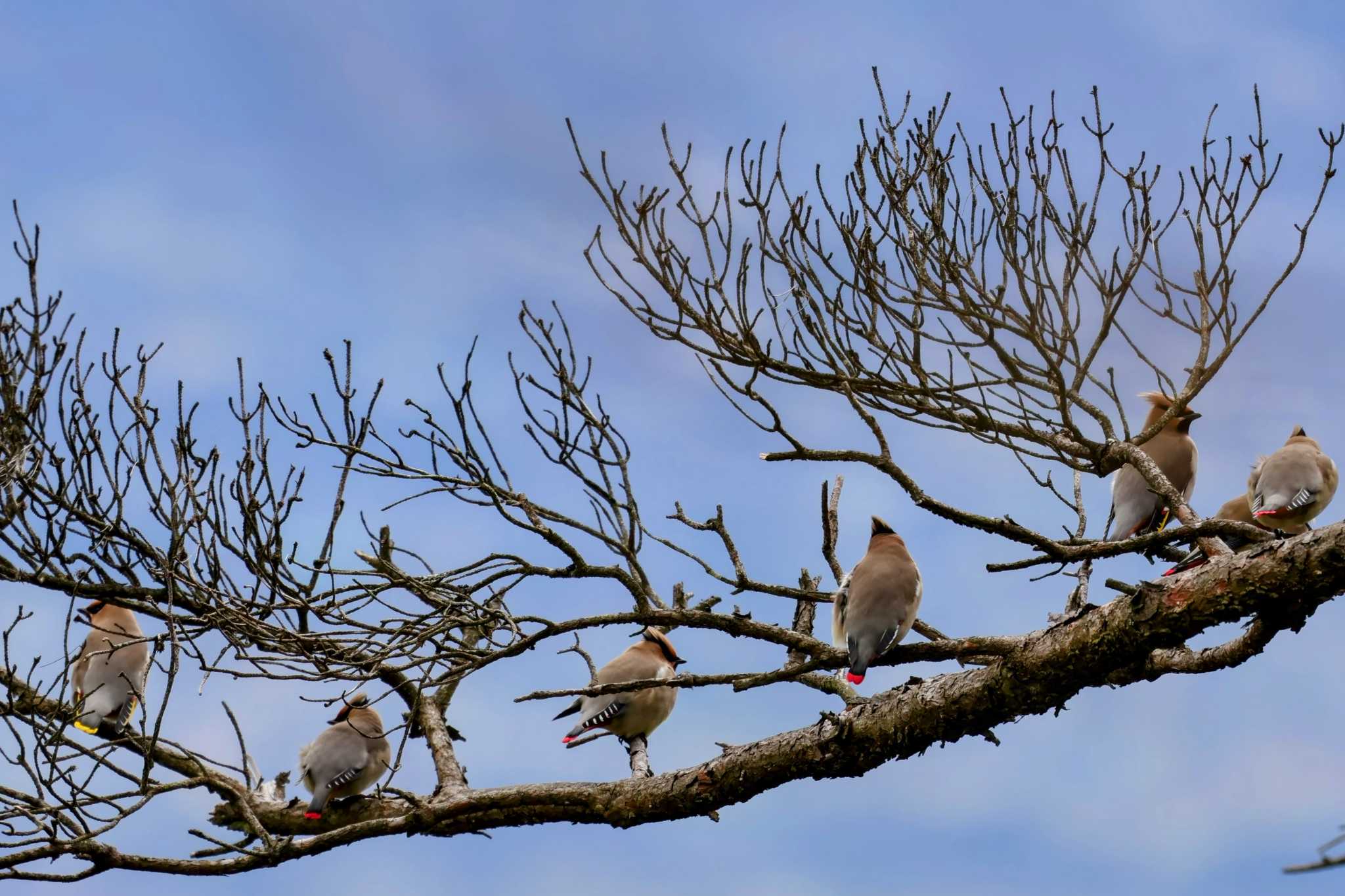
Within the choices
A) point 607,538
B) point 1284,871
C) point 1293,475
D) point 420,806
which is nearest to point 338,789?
point 420,806

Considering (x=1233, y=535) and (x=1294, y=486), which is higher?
(x=1294, y=486)

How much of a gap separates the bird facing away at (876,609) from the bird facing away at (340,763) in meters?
3.09

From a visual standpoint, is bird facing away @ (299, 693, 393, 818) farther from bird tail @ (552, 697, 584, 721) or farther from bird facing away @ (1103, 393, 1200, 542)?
bird facing away @ (1103, 393, 1200, 542)

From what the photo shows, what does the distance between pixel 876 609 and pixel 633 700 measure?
2254 millimetres

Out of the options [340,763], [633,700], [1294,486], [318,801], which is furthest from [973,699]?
[318,801]

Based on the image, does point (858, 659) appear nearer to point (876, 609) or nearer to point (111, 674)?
point (876, 609)

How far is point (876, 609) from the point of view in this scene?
5.88 m

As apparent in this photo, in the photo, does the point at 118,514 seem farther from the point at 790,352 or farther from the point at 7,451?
the point at 790,352

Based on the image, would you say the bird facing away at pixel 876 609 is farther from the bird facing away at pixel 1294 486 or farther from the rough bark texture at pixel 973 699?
the bird facing away at pixel 1294 486

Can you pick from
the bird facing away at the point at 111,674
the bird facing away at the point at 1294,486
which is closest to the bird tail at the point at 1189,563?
the bird facing away at the point at 1294,486

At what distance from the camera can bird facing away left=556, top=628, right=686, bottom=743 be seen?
7.61 m

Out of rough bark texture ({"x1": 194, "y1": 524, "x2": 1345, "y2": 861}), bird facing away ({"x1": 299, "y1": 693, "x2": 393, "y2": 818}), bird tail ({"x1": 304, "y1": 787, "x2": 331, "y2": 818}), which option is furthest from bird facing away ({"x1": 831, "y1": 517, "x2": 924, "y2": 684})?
bird tail ({"x1": 304, "y1": 787, "x2": 331, "y2": 818})

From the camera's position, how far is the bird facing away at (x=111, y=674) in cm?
831

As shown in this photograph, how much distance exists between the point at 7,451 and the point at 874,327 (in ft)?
16.1
